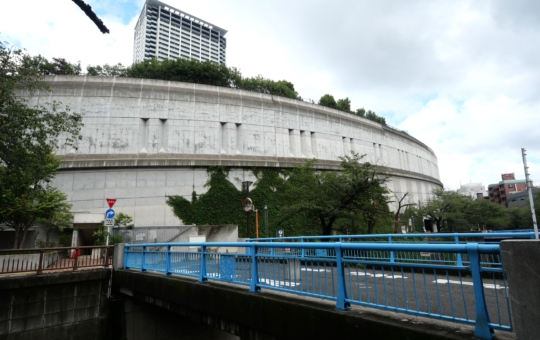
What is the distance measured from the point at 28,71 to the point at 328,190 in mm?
16544

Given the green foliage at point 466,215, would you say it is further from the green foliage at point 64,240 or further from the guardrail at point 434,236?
the green foliage at point 64,240

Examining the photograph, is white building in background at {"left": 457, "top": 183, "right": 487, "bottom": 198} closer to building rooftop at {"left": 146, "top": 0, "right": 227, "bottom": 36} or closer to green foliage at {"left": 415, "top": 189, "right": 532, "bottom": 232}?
green foliage at {"left": 415, "top": 189, "right": 532, "bottom": 232}

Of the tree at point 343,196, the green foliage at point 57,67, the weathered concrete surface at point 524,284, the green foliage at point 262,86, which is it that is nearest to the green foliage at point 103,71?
the green foliage at point 57,67

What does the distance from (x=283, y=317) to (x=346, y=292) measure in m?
1.18

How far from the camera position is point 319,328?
14.0 ft

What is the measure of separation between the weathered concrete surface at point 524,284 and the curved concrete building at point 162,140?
25.8 m

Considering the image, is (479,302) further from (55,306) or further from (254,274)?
(55,306)

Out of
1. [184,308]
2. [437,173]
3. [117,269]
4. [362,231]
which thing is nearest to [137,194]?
[117,269]

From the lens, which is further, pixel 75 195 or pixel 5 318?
pixel 75 195

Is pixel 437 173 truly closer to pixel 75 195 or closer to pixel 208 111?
pixel 208 111

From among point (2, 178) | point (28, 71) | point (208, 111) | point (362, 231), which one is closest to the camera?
point (28, 71)

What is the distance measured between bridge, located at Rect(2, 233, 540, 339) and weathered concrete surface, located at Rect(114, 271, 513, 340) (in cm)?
1

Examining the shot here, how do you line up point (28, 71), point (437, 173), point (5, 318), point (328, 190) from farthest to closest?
point (437, 173) < point (328, 190) < point (28, 71) < point (5, 318)

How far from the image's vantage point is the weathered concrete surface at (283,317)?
3390mm
